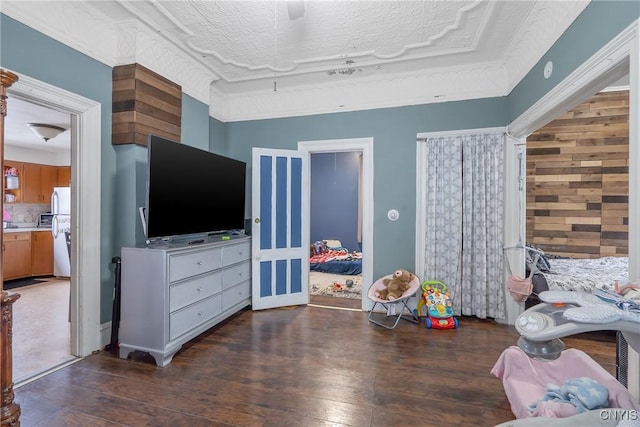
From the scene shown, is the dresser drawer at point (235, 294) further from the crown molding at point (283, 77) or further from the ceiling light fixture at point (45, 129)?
the ceiling light fixture at point (45, 129)

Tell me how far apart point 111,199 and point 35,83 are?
40.4 inches

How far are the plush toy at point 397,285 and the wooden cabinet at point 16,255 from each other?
6289 mm

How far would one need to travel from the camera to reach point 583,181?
4.75 m

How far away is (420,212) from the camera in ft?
12.0

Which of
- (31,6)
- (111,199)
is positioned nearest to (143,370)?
(111,199)

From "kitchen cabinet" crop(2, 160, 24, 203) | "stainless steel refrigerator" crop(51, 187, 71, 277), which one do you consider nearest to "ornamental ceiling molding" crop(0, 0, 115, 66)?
"stainless steel refrigerator" crop(51, 187, 71, 277)

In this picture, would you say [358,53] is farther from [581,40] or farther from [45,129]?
[45,129]

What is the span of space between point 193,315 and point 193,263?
48cm

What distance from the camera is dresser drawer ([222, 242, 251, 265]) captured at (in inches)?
128

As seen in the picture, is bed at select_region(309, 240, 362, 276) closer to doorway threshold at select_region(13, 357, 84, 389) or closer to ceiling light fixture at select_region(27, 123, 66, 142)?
doorway threshold at select_region(13, 357, 84, 389)

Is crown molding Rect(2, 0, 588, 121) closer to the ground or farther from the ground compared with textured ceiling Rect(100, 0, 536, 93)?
closer to the ground

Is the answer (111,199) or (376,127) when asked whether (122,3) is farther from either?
(376,127)

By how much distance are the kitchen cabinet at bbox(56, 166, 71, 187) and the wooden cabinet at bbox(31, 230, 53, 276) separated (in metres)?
1.14

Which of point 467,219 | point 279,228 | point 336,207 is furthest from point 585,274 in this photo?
point 336,207
